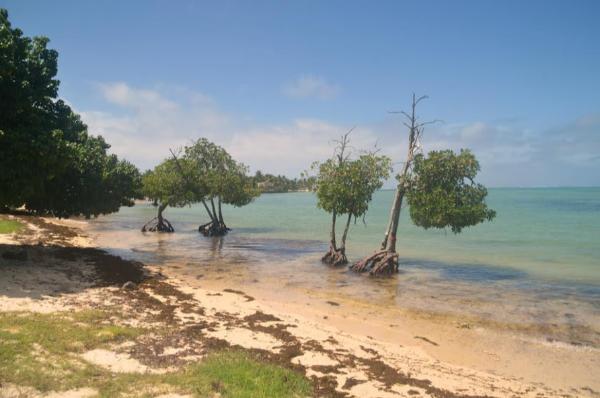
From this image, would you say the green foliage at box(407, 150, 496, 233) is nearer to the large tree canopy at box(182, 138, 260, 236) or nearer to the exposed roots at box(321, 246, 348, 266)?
the exposed roots at box(321, 246, 348, 266)

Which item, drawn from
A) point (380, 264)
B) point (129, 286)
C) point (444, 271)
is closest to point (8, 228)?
point (129, 286)

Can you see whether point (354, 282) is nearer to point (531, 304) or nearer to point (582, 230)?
point (531, 304)

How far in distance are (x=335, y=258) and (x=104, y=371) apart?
2020cm

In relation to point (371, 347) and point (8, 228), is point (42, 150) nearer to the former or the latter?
point (371, 347)

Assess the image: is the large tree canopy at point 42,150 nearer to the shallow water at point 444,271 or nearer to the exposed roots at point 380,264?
the shallow water at point 444,271

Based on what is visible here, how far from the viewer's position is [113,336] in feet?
32.4

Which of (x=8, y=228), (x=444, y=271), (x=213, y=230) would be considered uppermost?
(x=8, y=228)

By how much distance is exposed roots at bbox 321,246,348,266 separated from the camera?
Result: 2703 cm

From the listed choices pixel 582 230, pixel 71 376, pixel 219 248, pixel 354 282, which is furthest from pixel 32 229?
pixel 582 230

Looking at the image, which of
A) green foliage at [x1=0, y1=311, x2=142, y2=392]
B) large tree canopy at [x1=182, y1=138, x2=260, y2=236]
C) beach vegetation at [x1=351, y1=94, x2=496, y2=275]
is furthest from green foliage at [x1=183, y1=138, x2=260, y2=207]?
green foliage at [x1=0, y1=311, x2=142, y2=392]

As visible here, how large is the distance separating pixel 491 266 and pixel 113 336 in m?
24.8

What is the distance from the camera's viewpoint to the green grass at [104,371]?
729 centimetres

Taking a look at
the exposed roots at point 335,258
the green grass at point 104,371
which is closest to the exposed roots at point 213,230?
the exposed roots at point 335,258

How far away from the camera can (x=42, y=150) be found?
49.7 feet
